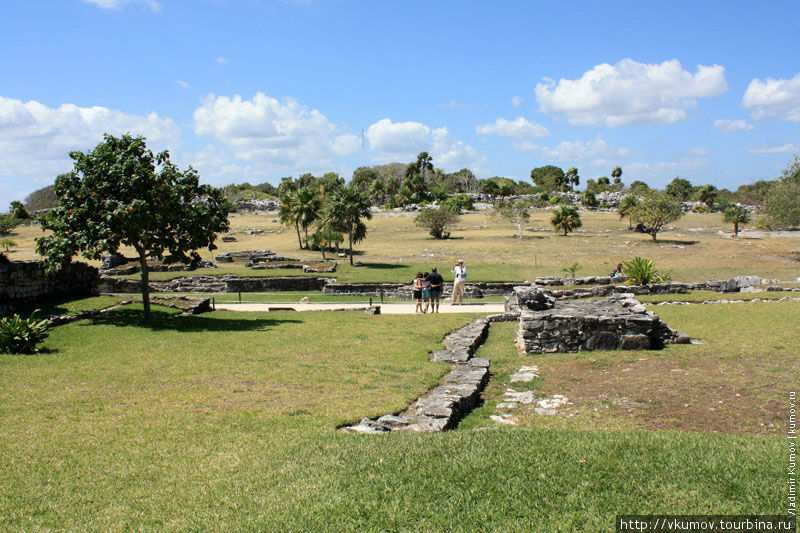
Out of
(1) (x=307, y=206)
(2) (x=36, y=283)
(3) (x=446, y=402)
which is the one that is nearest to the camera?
(3) (x=446, y=402)

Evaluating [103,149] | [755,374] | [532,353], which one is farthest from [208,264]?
[755,374]

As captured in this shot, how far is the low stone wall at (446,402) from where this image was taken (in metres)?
7.99

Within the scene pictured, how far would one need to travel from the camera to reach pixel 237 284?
108 feet

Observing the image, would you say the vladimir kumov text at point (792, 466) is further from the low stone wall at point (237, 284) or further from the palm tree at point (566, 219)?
the palm tree at point (566, 219)

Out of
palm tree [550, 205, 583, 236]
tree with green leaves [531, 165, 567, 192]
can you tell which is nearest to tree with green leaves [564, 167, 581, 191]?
tree with green leaves [531, 165, 567, 192]

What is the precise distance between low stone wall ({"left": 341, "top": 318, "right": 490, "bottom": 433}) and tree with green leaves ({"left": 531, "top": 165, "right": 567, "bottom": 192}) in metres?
142

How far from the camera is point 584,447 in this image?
→ 6.32 metres

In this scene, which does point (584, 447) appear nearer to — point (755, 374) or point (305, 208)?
point (755, 374)

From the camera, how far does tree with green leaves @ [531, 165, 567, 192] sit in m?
152

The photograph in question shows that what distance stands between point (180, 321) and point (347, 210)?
21.3 m

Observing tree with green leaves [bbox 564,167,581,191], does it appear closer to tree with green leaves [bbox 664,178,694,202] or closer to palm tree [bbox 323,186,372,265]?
tree with green leaves [bbox 664,178,694,202]

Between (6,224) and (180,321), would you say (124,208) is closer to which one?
(180,321)

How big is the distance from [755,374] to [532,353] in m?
4.86

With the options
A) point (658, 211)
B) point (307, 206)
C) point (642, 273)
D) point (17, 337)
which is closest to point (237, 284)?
point (307, 206)
